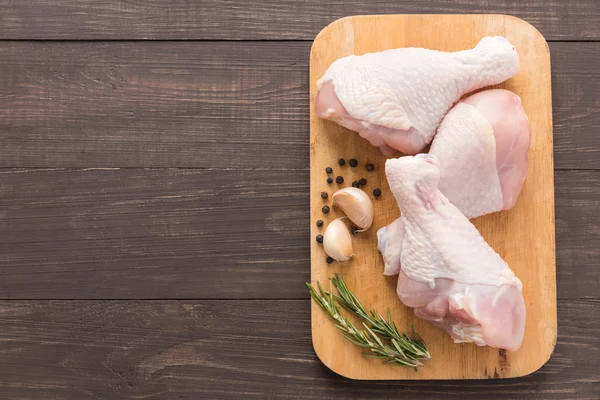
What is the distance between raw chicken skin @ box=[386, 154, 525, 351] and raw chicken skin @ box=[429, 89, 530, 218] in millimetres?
50

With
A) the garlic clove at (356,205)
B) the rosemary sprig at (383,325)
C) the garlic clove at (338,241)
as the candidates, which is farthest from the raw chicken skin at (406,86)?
the rosemary sprig at (383,325)

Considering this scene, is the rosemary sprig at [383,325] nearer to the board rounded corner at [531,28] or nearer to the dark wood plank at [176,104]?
the dark wood plank at [176,104]

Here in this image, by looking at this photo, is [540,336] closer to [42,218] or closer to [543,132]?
[543,132]

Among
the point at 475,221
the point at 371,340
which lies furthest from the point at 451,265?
the point at 371,340

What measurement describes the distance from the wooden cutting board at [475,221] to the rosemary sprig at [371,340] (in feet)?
0.10

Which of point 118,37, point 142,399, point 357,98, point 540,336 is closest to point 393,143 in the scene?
point 357,98

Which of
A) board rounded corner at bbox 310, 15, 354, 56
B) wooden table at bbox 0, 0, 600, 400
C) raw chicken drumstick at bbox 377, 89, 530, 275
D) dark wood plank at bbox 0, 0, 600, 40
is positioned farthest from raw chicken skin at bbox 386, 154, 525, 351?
dark wood plank at bbox 0, 0, 600, 40

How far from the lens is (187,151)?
A: 165cm

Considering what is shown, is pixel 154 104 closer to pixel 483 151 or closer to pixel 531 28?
pixel 483 151

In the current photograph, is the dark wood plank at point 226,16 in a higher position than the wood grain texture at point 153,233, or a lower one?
higher

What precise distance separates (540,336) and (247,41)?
4.12ft

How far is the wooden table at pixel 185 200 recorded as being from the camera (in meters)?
1.62

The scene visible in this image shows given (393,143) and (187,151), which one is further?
(187,151)

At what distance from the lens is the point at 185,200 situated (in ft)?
5.41
